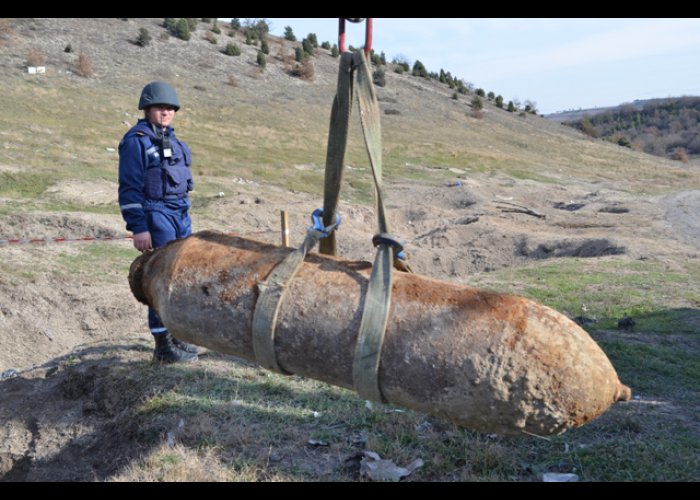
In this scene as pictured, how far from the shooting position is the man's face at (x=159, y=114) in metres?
4.93

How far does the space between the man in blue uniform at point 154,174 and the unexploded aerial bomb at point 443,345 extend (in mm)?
1977

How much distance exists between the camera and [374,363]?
2707mm

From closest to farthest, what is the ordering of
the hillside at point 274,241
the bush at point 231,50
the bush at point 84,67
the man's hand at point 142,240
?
the hillside at point 274,241 < the man's hand at point 142,240 < the bush at point 84,67 < the bush at point 231,50

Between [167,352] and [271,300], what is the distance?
2.86m

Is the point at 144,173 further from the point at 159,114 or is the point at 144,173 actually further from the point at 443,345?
the point at 443,345

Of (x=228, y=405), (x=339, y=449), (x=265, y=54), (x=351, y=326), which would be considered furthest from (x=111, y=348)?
(x=265, y=54)

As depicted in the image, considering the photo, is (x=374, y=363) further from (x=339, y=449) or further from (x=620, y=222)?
(x=620, y=222)

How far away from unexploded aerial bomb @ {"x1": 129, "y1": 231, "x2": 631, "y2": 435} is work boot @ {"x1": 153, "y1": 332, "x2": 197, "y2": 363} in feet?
7.90

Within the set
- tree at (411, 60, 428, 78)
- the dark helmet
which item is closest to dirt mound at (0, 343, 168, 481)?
the dark helmet

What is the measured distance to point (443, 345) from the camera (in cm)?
266

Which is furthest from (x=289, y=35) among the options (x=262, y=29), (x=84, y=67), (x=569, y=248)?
(x=569, y=248)

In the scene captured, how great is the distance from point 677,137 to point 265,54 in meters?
43.8

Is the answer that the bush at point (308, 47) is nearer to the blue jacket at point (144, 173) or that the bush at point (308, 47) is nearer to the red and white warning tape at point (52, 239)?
the red and white warning tape at point (52, 239)

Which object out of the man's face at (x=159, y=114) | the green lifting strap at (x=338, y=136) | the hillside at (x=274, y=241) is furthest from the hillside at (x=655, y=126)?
the green lifting strap at (x=338, y=136)
